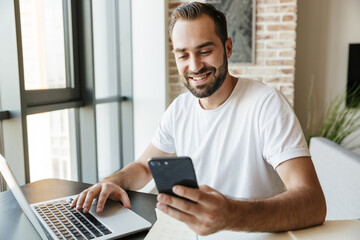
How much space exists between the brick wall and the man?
1.50 meters

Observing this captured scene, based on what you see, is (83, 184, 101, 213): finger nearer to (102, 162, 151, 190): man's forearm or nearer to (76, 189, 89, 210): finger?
(76, 189, 89, 210): finger

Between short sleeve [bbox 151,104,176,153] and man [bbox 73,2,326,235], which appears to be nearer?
man [bbox 73,2,326,235]

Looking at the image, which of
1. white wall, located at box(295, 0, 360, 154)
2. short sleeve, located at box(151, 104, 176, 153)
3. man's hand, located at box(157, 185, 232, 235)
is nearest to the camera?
man's hand, located at box(157, 185, 232, 235)

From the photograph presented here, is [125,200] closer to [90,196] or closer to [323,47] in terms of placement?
[90,196]

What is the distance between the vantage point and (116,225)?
0.91 metres

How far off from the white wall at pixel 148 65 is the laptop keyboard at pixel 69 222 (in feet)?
6.57

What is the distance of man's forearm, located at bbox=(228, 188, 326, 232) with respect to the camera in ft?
2.49

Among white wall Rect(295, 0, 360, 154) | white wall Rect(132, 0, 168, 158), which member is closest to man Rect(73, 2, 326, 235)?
white wall Rect(132, 0, 168, 158)

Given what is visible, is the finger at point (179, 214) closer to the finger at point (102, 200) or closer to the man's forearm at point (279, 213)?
the man's forearm at point (279, 213)

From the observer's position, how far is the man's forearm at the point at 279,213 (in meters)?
0.76

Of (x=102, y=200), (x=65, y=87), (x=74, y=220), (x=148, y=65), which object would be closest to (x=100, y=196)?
(x=102, y=200)

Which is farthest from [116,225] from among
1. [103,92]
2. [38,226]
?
[103,92]

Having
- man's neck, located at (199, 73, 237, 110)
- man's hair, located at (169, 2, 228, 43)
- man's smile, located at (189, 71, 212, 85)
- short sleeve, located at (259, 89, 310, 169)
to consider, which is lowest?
short sleeve, located at (259, 89, 310, 169)

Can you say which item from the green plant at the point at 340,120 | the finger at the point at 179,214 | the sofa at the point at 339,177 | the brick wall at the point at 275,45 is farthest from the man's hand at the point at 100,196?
the green plant at the point at 340,120
